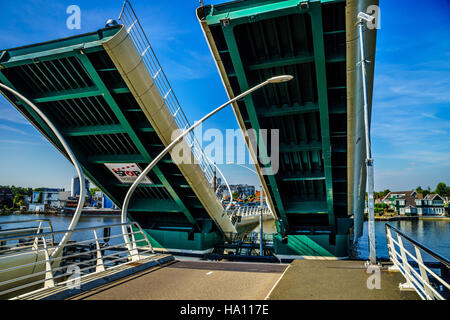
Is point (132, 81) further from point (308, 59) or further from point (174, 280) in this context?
point (174, 280)

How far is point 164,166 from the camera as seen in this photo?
13602 millimetres

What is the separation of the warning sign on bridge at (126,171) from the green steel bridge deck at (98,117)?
306 mm

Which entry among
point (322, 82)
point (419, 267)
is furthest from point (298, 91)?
point (419, 267)

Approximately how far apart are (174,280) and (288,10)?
25.5 feet

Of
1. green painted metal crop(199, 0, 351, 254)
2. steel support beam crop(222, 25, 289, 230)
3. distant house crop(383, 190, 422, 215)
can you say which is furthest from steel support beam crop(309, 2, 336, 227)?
distant house crop(383, 190, 422, 215)

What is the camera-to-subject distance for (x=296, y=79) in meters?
10.5

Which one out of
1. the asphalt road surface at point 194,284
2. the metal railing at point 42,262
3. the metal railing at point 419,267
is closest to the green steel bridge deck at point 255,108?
the metal railing at point 42,262

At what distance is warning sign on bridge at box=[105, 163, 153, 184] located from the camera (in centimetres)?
1384

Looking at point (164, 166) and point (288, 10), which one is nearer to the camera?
point (288, 10)

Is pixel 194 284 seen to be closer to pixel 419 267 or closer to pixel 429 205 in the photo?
pixel 419 267

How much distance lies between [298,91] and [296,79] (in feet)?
1.59

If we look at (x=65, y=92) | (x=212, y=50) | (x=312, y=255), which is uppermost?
(x=212, y=50)
